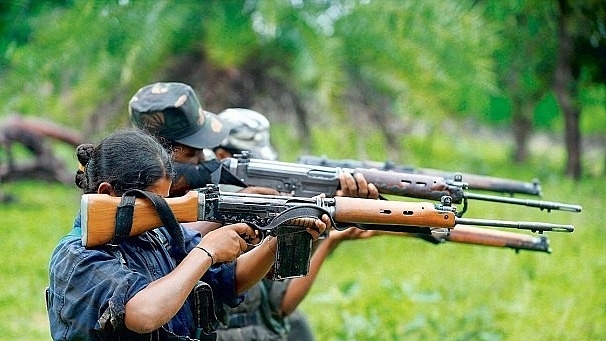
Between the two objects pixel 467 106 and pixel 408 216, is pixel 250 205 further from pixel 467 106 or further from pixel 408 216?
pixel 467 106

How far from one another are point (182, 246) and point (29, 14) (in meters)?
6.76

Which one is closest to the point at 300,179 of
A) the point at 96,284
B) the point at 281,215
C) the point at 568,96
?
the point at 281,215

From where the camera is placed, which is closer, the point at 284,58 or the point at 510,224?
the point at 510,224

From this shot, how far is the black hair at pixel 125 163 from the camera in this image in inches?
86.2

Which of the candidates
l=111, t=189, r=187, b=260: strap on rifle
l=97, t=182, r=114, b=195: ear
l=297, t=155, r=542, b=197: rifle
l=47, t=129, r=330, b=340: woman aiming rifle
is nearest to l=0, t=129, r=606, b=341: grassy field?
l=297, t=155, r=542, b=197: rifle

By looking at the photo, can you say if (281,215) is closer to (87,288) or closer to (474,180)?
(87,288)

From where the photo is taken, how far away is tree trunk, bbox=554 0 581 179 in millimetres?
9148

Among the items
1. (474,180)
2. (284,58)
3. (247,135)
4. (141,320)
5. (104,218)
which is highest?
(284,58)

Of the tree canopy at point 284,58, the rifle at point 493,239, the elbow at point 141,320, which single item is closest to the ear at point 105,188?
the elbow at point 141,320

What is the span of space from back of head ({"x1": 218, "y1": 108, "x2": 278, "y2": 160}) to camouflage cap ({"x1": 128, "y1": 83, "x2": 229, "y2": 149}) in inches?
16.7

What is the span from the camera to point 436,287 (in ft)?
19.4

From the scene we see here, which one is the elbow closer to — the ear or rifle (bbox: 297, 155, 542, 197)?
the ear

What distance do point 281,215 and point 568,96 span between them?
8.64m

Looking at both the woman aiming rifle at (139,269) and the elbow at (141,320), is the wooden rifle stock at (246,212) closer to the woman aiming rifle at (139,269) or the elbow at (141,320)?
the woman aiming rifle at (139,269)
